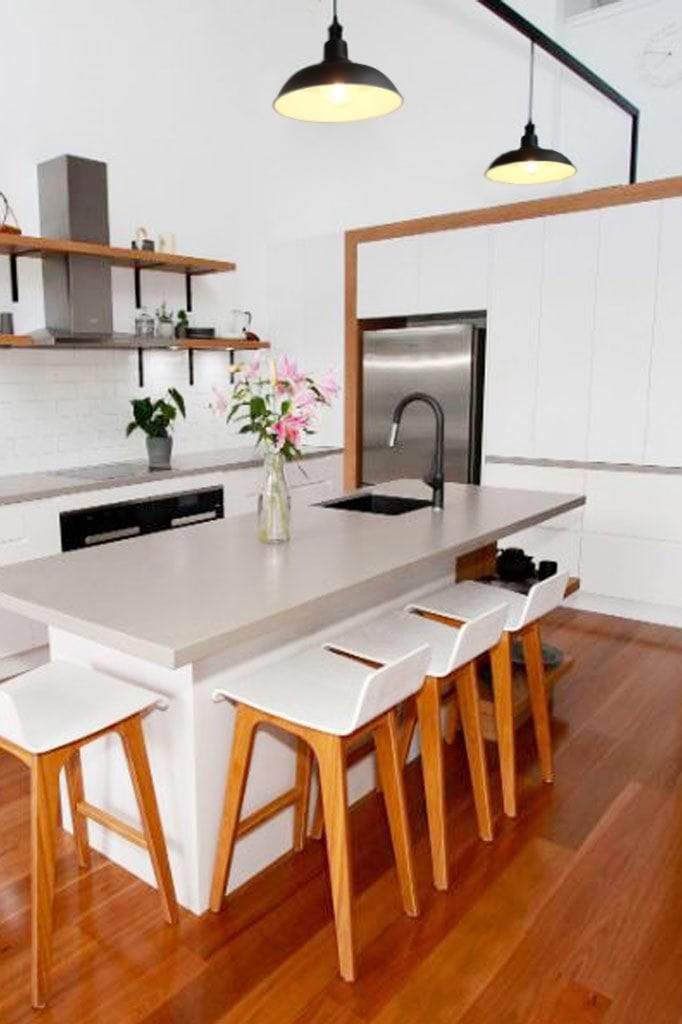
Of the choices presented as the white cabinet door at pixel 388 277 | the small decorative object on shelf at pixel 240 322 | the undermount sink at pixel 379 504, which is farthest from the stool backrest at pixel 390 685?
the small decorative object on shelf at pixel 240 322

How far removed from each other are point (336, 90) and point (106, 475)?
239 centimetres

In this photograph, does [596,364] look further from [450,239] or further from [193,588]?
[193,588]

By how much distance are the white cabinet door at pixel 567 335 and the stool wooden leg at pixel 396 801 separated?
2973mm

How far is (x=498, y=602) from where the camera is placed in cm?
256

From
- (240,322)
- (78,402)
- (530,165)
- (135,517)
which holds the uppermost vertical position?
(530,165)

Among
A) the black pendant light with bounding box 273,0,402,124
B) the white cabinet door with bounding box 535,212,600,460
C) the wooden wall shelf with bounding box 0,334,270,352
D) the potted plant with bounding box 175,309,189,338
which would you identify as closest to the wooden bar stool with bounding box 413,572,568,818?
the black pendant light with bounding box 273,0,402,124

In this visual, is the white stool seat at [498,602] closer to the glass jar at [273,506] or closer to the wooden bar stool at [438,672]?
the wooden bar stool at [438,672]

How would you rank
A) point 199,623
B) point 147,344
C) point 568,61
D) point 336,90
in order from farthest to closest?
point 147,344, point 568,61, point 336,90, point 199,623

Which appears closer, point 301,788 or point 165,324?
point 301,788

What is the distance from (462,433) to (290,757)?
3009mm

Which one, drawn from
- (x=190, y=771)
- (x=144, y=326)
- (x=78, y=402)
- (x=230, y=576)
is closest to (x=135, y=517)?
(x=78, y=402)

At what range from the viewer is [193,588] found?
1.92 m

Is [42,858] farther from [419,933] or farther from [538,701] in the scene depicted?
[538,701]

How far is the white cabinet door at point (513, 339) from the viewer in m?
4.47
